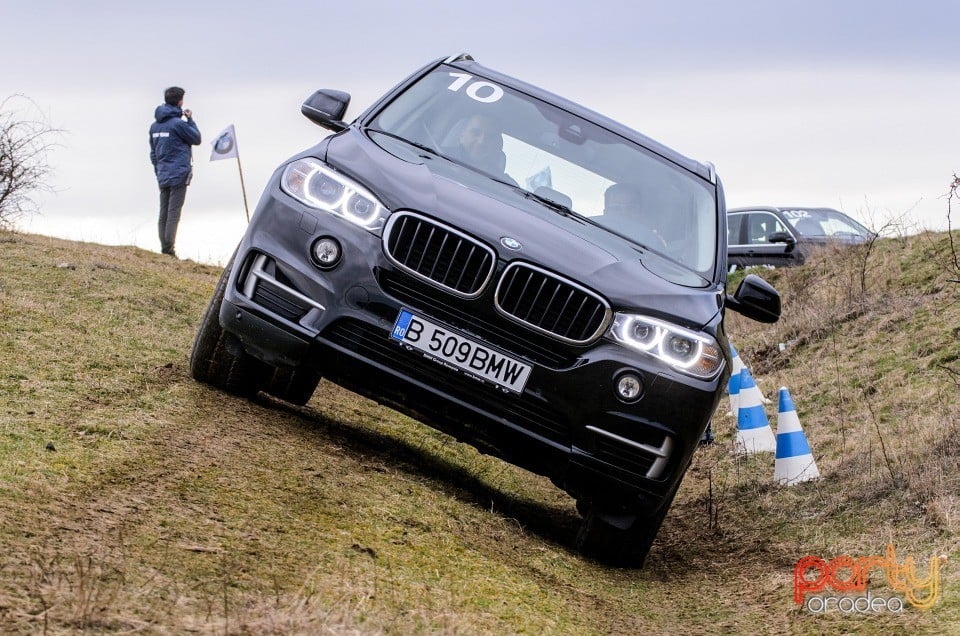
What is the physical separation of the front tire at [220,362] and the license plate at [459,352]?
1101 millimetres

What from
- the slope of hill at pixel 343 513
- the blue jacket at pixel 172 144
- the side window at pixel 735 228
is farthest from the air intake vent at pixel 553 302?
the side window at pixel 735 228

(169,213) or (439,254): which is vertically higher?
(439,254)

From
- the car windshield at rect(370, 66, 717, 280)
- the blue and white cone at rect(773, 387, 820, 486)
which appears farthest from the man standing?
the blue and white cone at rect(773, 387, 820, 486)

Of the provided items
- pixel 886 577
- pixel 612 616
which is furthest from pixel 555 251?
pixel 886 577

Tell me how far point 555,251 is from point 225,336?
1.68 m

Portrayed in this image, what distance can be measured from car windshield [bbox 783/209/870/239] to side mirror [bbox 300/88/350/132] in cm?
1298

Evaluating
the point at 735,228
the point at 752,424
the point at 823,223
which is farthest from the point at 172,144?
the point at 823,223

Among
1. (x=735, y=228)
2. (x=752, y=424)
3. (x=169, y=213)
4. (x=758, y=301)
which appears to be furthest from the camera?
(x=735, y=228)

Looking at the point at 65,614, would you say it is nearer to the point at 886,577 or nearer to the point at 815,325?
the point at 886,577

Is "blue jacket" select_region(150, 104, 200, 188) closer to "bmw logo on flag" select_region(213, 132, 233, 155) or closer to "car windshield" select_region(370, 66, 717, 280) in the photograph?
"bmw logo on flag" select_region(213, 132, 233, 155)

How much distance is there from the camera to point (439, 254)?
15.9 feet

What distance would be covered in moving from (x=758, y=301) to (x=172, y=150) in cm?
1092

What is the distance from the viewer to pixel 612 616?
446 cm

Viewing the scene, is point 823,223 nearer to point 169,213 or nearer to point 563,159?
point 169,213
